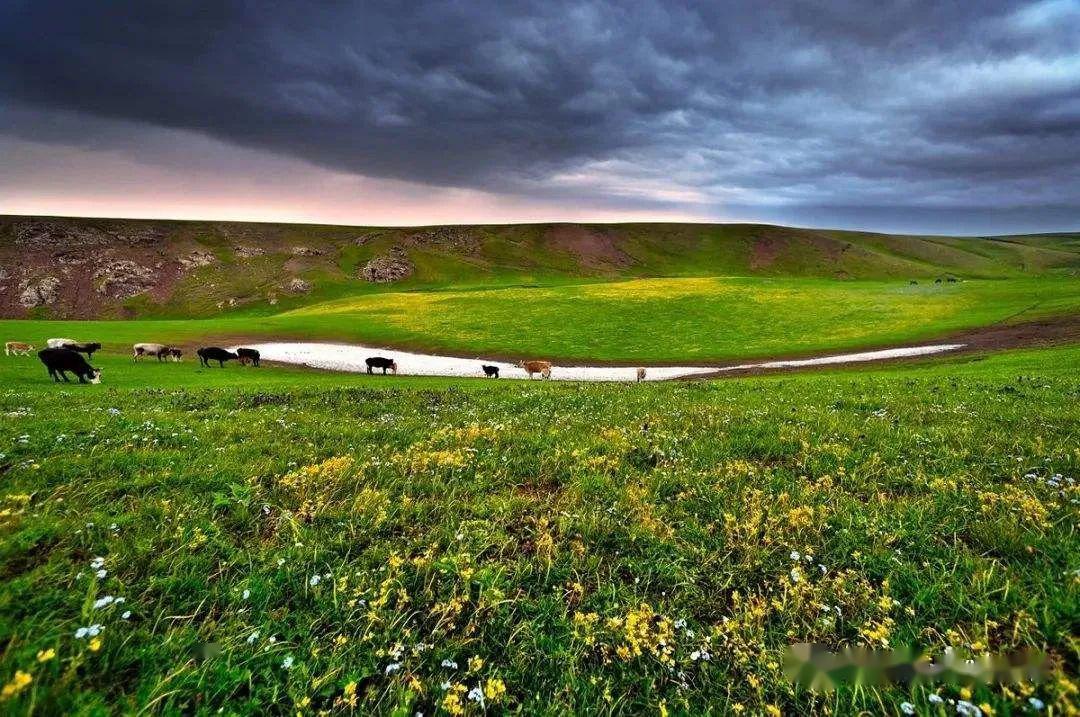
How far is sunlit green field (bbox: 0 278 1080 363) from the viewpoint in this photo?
204ft

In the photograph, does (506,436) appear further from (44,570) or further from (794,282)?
(794,282)

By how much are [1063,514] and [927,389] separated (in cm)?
1414

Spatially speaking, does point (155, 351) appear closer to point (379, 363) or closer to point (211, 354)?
point (211, 354)

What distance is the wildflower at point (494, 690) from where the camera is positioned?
154 inches

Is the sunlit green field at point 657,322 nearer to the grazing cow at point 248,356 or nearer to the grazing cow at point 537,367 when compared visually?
the grazing cow at point 537,367

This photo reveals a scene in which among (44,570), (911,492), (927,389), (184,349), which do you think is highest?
(44,570)

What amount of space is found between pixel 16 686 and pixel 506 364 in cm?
5394

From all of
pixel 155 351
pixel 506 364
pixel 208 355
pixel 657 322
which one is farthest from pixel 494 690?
pixel 657 322

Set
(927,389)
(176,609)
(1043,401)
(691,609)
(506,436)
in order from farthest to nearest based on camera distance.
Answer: (927,389) < (1043,401) < (506,436) < (691,609) < (176,609)

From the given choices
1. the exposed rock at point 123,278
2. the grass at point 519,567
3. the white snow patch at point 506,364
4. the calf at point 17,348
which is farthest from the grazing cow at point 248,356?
the exposed rock at point 123,278

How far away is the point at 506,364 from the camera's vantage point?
187 feet

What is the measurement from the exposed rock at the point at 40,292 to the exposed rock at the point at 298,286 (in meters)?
79.0

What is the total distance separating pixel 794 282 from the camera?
107m

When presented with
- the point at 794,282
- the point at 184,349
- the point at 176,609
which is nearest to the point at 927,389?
the point at 176,609
